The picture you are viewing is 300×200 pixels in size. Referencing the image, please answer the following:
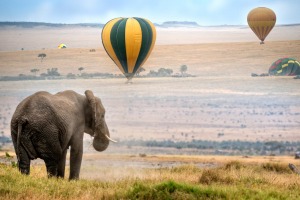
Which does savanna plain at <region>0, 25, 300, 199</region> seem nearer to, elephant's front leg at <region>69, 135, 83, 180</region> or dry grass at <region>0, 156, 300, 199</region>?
dry grass at <region>0, 156, 300, 199</region>

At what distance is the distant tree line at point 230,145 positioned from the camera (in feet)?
143

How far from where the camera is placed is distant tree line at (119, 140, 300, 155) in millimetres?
43672

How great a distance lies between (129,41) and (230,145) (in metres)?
12.8

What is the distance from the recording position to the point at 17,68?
11894 cm

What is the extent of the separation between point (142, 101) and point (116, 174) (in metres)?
61.6

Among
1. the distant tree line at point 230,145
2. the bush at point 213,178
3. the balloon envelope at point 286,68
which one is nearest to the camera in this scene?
the bush at point 213,178

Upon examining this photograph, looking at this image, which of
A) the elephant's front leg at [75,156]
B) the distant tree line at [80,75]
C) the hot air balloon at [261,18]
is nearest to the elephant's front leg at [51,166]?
the elephant's front leg at [75,156]

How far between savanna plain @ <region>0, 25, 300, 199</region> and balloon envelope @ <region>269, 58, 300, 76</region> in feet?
4.80

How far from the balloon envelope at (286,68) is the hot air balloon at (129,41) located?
34.4 m

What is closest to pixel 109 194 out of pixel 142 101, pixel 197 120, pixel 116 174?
pixel 116 174

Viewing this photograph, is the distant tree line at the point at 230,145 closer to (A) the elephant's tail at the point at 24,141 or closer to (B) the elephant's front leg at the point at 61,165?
(B) the elephant's front leg at the point at 61,165

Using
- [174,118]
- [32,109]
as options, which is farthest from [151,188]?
[174,118]

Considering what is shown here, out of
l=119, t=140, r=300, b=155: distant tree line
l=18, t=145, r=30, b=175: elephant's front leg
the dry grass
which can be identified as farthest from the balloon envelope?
l=18, t=145, r=30, b=175: elephant's front leg

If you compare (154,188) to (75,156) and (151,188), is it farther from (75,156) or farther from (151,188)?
(75,156)
